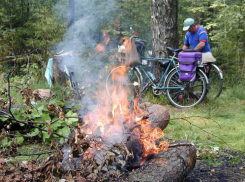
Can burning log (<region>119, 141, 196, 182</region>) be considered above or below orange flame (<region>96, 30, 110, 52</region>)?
below

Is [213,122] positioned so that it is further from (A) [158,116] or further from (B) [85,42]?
(B) [85,42]

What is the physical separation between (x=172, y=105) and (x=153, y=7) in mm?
2647

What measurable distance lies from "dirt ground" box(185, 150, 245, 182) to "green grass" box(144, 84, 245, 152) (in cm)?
32

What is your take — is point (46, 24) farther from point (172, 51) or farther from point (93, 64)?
point (172, 51)

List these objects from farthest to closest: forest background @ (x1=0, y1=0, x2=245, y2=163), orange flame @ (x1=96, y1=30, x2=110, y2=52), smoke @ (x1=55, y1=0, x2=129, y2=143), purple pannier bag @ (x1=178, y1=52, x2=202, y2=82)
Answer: orange flame @ (x1=96, y1=30, x2=110, y2=52)
forest background @ (x1=0, y1=0, x2=245, y2=163)
smoke @ (x1=55, y1=0, x2=129, y2=143)
purple pannier bag @ (x1=178, y1=52, x2=202, y2=82)

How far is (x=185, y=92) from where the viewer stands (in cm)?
747

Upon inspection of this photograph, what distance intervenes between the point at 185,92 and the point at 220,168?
3887mm

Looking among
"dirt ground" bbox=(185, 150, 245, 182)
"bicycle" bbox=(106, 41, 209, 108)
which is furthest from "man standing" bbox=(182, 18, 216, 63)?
"dirt ground" bbox=(185, 150, 245, 182)

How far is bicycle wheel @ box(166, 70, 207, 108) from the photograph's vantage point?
7250 millimetres

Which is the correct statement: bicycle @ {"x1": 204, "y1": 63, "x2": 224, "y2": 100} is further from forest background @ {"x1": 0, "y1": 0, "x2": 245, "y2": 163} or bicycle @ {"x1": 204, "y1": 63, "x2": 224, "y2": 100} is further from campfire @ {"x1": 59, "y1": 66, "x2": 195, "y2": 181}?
campfire @ {"x1": 59, "y1": 66, "x2": 195, "y2": 181}

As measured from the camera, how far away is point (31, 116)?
16.2 feet

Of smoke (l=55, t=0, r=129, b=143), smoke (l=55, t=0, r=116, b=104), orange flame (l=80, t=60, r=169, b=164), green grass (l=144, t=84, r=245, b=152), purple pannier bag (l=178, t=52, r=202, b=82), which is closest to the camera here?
orange flame (l=80, t=60, r=169, b=164)

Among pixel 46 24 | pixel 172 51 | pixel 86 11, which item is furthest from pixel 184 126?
pixel 46 24

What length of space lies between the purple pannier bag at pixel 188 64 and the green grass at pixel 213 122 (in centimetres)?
81
